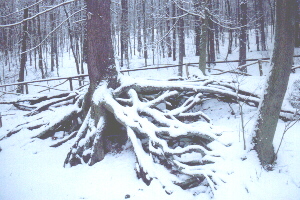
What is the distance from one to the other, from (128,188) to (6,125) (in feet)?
18.3

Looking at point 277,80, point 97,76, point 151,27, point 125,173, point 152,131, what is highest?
point 151,27

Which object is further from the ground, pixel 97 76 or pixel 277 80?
pixel 97 76

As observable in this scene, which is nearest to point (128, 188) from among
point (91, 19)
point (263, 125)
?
point (263, 125)

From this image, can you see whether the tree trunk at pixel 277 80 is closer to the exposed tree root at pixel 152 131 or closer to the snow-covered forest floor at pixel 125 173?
the snow-covered forest floor at pixel 125 173

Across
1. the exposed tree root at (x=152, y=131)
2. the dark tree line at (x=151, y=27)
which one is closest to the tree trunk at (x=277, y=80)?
the exposed tree root at (x=152, y=131)

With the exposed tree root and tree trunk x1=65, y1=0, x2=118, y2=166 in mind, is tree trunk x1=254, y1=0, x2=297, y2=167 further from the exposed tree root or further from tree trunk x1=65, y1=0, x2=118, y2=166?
tree trunk x1=65, y1=0, x2=118, y2=166

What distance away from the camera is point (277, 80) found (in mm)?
2955

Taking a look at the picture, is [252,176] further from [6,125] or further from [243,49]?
[243,49]

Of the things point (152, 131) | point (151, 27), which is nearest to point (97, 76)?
point (152, 131)

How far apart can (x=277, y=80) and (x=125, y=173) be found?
10.2 feet

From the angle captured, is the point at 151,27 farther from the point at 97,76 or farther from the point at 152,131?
the point at 152,131

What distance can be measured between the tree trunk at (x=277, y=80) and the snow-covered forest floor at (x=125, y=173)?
21 centimetres

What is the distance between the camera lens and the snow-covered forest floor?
2952mm

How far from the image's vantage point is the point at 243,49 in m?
14.6
